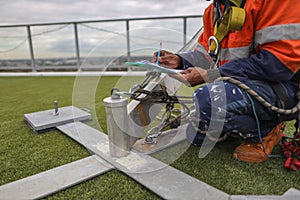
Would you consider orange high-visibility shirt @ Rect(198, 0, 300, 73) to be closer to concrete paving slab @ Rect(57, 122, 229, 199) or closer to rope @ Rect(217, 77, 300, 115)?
rope @ Rect(217, 77, 300, 115)

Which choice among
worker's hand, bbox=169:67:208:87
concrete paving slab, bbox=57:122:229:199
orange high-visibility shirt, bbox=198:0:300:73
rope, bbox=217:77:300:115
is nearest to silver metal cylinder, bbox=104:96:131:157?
concrete paving slab, bbox=57:122:229:199

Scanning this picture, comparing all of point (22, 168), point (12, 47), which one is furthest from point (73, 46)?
point (22, 168)

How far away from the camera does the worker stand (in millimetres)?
983

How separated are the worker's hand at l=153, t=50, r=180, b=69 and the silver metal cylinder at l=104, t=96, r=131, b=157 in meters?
0.28

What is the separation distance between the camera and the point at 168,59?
4.33 feet

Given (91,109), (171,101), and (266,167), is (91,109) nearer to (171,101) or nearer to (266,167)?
(171,101)

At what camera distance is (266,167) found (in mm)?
1103

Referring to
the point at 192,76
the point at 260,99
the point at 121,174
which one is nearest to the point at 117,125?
the point at 121,174

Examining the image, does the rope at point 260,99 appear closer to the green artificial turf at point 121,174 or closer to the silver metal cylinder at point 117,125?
the green artificial turf at point 121,174

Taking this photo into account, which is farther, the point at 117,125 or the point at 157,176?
the point at 117,125

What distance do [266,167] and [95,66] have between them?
93cm

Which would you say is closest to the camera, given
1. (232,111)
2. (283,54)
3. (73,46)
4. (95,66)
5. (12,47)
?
(283,54)

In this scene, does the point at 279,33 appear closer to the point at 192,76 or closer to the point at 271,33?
the point at 271,33

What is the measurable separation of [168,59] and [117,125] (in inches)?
18.3
